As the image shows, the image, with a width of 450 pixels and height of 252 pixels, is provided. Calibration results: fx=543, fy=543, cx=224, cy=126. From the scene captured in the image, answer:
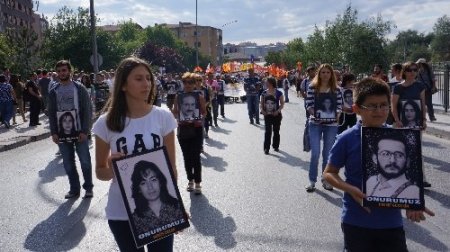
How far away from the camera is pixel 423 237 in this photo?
541cm

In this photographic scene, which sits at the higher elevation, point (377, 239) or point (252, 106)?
point (252, 106)

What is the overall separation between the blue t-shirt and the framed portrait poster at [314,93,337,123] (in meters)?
4.63

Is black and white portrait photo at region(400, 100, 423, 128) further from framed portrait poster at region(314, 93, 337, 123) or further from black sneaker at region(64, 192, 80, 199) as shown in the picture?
black sneaker at region(64, 192, 80, 199)

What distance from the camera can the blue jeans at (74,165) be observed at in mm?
7678

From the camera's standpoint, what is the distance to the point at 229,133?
1588cm

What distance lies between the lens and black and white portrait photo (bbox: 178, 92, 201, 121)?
8188 mm

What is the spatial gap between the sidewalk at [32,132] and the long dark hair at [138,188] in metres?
11.3

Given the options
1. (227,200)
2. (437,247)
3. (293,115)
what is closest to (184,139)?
(227,200)

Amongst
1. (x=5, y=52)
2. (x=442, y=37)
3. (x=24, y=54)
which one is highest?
(x=442, y=37)

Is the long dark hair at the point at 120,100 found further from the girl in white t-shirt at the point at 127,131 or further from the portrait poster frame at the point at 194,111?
the portrait poster frame at the point at 194,111

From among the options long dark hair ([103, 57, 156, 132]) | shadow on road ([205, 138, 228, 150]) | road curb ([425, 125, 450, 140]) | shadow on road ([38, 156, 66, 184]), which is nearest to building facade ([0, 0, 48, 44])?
shadow on road ([205, 138, 228, 150])

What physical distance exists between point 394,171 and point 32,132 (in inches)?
592

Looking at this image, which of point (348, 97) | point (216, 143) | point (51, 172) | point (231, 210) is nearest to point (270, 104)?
point (348, 97)

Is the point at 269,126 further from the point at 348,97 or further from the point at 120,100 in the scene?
the point at 120,100
